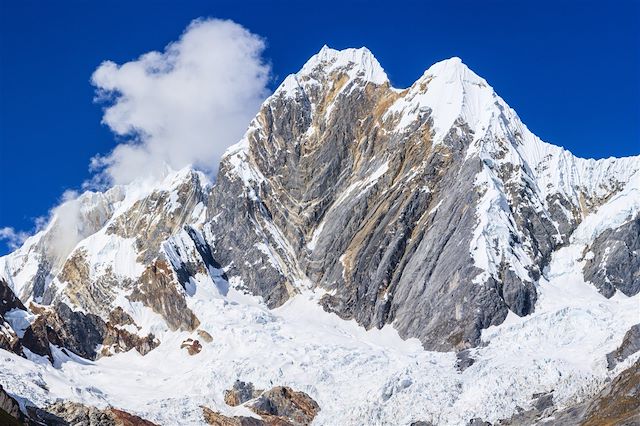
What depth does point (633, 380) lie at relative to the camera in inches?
7470

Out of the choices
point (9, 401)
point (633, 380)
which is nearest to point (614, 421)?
point (633, 380)

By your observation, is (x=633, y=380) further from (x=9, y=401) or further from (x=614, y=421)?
(x=9, y=401)

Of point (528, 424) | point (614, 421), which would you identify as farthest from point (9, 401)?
point (614, 421)

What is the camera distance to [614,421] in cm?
17800

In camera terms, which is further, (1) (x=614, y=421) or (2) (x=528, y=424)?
(2) (x=528, y=424)

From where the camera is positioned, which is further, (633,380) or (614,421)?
(633,380)

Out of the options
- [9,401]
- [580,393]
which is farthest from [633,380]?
[9,401]

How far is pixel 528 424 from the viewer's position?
642ft

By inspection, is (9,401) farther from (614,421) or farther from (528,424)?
(614,421)

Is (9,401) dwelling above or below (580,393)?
above

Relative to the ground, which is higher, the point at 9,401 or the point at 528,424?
the point at 9,401

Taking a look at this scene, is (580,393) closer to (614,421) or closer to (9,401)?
(614,421)

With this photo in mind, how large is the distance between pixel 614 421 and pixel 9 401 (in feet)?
355

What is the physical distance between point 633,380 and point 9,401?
372 ft
